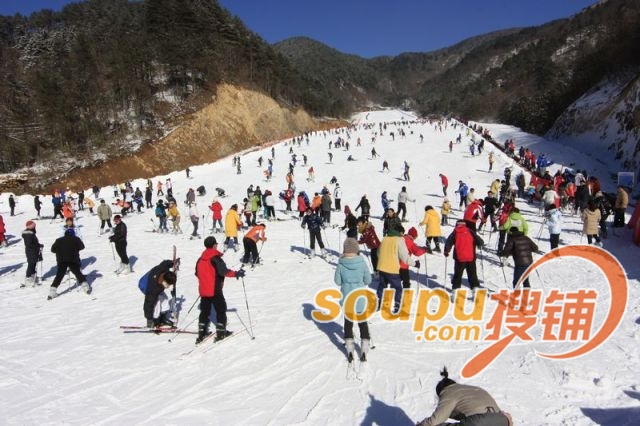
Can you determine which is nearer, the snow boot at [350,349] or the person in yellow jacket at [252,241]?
the snow boot at [350,349]

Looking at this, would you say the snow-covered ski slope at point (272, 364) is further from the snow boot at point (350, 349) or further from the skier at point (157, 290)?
the skier at point (157, 290)

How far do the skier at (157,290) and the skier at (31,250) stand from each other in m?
5.28

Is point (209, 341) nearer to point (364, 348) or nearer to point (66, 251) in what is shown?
point (364, 348)

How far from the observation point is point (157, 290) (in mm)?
7566

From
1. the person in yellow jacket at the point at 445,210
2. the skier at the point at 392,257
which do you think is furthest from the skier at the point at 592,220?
the skier at the point at 392,257

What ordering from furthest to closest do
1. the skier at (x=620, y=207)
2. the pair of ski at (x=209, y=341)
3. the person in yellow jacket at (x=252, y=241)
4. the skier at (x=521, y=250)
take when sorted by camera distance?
the skier at (x=620, y=207), the person in yellow jacket at (x=252, y=241), the skier at (x=521, y=250), the pair of ski at (x=209, y=341)

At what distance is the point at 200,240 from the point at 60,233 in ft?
22.9

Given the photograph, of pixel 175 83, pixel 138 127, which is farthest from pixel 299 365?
pixel 175 83

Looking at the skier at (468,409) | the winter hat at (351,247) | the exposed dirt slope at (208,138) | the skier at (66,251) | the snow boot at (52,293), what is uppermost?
the exposed dirt slope at (208,138)

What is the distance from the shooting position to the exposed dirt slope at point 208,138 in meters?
42.1

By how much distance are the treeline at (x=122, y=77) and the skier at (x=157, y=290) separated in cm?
4251

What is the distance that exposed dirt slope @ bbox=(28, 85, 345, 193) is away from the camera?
4212cm

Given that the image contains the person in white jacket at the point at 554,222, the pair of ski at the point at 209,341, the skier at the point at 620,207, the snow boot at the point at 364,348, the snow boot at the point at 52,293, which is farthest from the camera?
the skier at the point at 620,207

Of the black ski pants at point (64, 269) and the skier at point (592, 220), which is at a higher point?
the skier at point (592, 220)
